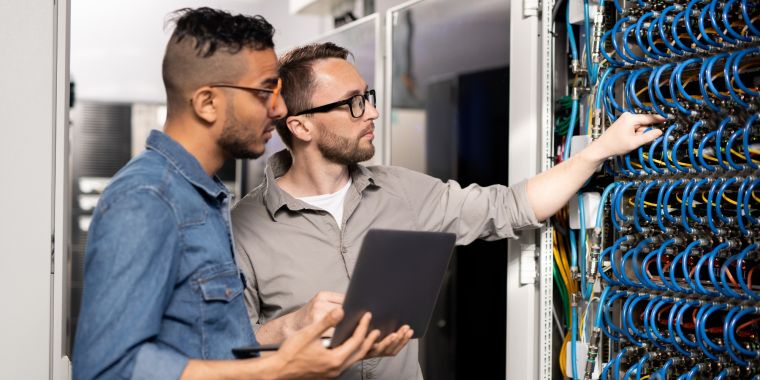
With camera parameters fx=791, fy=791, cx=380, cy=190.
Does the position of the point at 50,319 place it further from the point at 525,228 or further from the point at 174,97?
the point at 525,228

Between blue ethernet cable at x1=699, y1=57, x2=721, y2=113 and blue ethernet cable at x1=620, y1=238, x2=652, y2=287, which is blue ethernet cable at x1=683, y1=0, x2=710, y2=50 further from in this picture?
blue ethernet cable at x1=620, y1=238, x2=652, y2=287

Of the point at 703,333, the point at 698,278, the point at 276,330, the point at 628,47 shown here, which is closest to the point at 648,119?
the point at 628,47

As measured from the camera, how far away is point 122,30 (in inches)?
191

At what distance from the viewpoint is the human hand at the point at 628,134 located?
1.68m

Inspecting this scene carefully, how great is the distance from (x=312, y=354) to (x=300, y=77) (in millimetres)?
1008

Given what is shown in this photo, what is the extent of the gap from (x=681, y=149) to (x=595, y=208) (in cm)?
25

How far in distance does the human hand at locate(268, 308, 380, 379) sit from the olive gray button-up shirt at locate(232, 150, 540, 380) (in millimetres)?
636

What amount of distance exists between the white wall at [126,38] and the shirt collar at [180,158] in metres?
3.53

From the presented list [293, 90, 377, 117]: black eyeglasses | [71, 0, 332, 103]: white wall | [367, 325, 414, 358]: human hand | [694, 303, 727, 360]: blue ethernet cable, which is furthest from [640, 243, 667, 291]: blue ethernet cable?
[71, 0, 332, 103]: white wall

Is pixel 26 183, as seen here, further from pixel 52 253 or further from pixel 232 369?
pixel 232 369

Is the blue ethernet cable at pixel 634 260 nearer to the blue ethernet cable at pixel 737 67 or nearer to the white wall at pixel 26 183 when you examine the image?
the blue ethernet cable at pixel 737 67

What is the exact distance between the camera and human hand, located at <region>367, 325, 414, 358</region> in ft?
4.58

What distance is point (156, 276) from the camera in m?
1.18

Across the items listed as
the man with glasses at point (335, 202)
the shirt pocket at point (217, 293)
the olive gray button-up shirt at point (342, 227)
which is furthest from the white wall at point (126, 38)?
the shirt pocket at point (217, 293)
